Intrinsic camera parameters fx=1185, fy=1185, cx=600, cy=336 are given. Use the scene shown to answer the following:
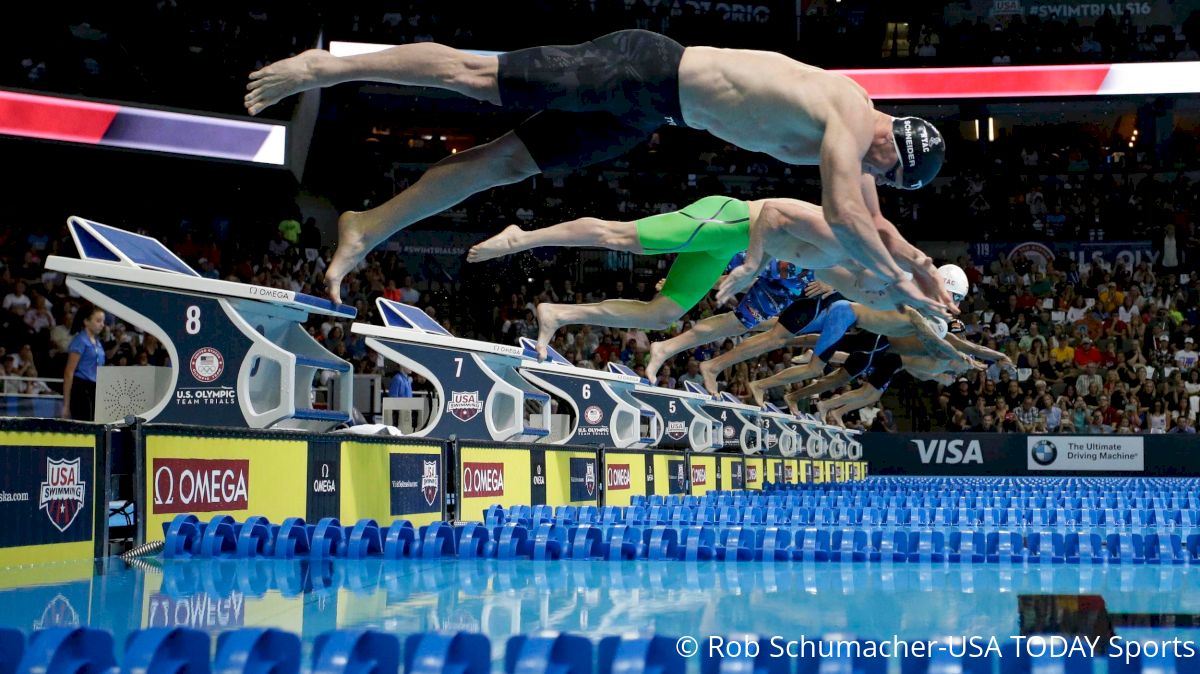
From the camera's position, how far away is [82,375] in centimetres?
963

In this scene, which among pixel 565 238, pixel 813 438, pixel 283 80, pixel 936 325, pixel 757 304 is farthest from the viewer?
pixel 813 438

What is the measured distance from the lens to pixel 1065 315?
2431 centimetres

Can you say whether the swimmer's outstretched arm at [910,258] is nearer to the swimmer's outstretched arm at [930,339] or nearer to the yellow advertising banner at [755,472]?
the swimmer's outstretched arm at [930,339]

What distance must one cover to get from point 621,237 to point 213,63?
1507cm

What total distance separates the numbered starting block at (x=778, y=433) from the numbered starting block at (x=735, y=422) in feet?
2.31

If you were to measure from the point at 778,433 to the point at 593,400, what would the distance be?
27.0 ft

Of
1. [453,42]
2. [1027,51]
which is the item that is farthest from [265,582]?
[1027,51]

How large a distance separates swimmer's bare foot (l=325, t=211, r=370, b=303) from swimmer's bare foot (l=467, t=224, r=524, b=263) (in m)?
0.95

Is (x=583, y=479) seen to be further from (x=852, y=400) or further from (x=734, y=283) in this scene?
(x=852, y=400)

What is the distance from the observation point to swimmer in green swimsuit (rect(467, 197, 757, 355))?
7055 mm

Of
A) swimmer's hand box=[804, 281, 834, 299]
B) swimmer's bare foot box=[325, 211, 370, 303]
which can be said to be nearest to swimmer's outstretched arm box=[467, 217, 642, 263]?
swimmer's bare foot box=[325, 211, 370, 303]

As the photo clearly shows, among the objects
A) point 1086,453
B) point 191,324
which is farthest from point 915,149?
point 1086,453

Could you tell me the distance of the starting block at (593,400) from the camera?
9977mm

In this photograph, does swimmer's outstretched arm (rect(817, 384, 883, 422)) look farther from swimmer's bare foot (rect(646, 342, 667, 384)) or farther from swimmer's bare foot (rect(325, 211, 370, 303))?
swimmer's bare foot (rect(325, 211, 370, 303))
